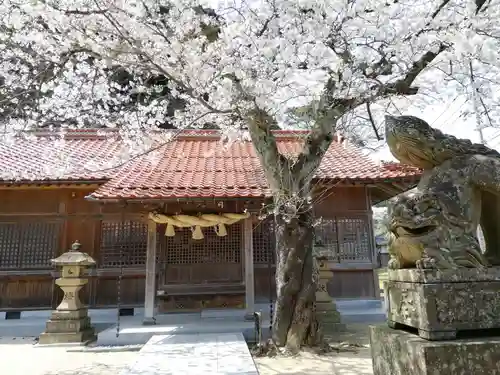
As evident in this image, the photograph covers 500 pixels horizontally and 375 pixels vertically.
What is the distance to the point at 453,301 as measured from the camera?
94.3 inches

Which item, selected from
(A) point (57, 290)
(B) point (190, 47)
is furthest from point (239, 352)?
(A) point (57, 290)

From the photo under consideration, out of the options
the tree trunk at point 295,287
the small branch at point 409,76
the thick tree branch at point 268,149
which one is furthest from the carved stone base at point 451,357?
the small branch at point 409,76

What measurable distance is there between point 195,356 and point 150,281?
2661mm

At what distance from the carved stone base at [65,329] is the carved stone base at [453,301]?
649 centimetres

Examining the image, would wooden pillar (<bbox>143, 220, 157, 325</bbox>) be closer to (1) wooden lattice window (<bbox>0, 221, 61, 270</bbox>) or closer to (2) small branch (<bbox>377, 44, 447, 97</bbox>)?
(1) wooden lattice window (<bbox>0, 221, 61, 270</bbox>)

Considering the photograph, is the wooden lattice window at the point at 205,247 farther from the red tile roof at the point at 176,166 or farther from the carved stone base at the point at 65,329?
the carved stone base at the point at 65,329

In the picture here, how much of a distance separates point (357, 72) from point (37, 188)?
7399 mm

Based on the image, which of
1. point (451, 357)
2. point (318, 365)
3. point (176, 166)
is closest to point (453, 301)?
point (451, 357)

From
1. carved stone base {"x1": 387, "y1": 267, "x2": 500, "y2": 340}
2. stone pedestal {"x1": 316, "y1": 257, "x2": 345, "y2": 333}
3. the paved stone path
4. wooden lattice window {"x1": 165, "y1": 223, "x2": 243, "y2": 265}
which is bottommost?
the paved stone path

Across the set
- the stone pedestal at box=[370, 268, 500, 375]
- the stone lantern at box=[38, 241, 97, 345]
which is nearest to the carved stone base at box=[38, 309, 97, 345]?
the stone lantern at box=[38, 241, 97, 345]

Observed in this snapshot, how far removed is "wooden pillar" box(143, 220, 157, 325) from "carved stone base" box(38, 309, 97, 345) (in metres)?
1.15

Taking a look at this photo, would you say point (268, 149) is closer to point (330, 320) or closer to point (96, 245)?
point (330, 320)

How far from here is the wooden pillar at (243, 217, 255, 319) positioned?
783 centimetres

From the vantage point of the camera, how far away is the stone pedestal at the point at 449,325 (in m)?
2.25
